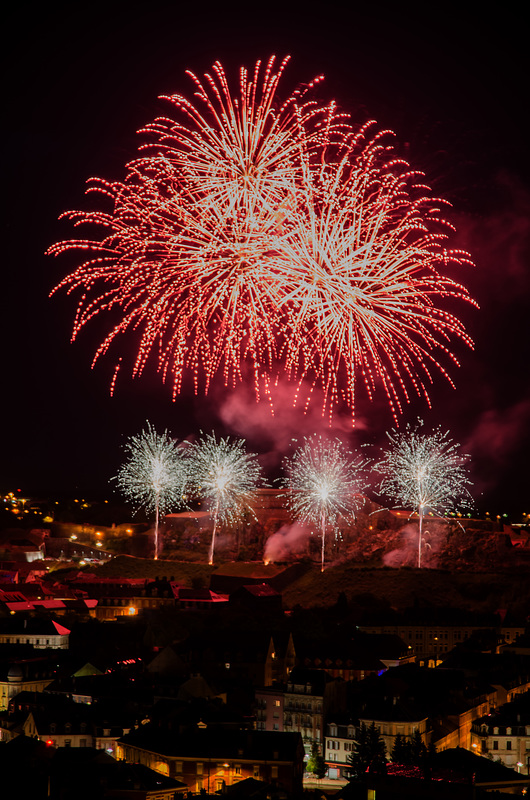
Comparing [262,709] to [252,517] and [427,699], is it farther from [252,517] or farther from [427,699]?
[252,517]

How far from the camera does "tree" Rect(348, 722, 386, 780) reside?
32469 millimetres

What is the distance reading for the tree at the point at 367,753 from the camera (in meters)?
32.5

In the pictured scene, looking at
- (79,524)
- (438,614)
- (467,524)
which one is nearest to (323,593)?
(438,614)

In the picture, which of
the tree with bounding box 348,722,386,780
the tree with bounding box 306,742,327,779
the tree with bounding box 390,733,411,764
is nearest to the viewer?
the tree with bounding box 348,722,386,780

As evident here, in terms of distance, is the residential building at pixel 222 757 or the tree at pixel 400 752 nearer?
the residential building at pixel 222 757

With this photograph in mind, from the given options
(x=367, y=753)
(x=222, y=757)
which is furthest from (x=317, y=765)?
(x=222, y=757)

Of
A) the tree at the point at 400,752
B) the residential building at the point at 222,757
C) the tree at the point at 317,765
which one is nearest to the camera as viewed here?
the residential building at the point at 222,757

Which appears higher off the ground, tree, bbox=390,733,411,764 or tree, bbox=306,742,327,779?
tree, bbox=390,733,411,764

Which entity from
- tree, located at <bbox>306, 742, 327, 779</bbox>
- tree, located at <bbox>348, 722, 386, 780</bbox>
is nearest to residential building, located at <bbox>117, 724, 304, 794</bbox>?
tree, located at <bbox>306, 742, 327, 779</bbox>

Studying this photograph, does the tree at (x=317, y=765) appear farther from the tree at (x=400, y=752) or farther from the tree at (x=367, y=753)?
the tree at (x=400, y=752)

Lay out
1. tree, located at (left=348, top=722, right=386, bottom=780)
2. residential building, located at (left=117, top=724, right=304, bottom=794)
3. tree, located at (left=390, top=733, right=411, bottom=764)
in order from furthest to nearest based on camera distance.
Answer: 1. tree, located at (left=390, top=733, right=411, bottom=764)
2. tree, located at (left=348, top=722, right=386, bottom=780)
3. residential building, located at (left=117, top=724, right=304, bottom=794)

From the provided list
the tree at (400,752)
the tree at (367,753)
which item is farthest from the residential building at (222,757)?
the tree at (400,752)

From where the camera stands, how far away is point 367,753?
34.2 meters

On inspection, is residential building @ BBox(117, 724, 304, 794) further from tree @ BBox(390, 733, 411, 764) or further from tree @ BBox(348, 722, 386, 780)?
tree @ BBox(390, 733, 411, 764)
